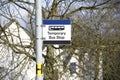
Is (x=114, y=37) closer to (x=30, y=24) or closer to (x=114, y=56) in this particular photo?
(x=114, y=56)

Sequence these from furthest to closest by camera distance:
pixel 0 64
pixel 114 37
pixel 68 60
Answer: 1. pixel 0 64
2. pixel 114 37
3. pixel 68 60

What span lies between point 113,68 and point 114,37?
3.02ft

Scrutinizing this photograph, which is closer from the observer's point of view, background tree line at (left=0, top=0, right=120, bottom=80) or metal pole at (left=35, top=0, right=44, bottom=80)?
metal pole at (left=35, top=0, right=44, bottom=80)

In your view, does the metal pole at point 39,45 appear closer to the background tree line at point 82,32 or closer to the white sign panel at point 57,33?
the white sign panel at point 57,33

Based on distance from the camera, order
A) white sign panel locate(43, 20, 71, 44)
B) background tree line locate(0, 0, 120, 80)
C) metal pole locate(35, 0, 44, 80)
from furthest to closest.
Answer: background tree line locate(0, 0, 120, 80) < white sign panel locate(43, 20, 71, 44) < metal pole locate(35, 0, 44, 80)

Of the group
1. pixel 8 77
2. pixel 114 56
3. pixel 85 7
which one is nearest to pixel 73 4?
pixel 85 7

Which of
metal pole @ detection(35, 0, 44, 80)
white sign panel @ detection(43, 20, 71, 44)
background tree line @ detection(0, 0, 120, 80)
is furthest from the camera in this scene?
background tree line @ detection(0, 0, 120, 80)

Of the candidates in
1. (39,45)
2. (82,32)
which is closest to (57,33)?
(39,45)

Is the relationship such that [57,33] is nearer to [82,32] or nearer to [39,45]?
[39,45]

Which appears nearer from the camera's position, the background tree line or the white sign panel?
the white sign panel

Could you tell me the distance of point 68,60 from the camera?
10273 millimetres

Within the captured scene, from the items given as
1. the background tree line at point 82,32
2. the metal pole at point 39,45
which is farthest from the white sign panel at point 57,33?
the background tree line at point 82,32

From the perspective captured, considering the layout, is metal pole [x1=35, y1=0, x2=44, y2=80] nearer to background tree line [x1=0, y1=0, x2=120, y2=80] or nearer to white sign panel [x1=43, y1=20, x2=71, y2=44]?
white sign panel [x1=43, y1=20, x2=71, y2=44]

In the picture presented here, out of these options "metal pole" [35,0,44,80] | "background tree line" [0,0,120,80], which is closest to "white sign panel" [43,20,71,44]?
"metal pole" [35,0,44,80]
